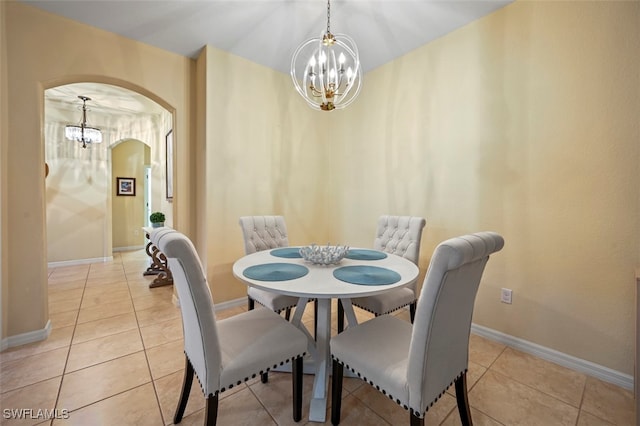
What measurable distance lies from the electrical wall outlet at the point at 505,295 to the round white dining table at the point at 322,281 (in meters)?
1.02

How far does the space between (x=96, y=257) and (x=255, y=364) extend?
5.18 m

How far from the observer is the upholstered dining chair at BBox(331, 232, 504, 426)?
0.89 meters

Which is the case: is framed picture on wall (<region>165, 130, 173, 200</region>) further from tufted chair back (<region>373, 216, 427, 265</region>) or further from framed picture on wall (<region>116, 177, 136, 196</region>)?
tufted chair back (<region>373, 216, 427, 265</region>)

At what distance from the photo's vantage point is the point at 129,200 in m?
5.99

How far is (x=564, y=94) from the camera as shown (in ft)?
5.94

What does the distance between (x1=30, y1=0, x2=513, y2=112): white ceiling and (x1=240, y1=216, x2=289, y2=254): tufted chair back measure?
1.73 metres

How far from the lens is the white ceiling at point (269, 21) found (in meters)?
2.06

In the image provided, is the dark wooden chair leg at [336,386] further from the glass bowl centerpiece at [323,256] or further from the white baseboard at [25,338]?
the white baseboard at [25,338]

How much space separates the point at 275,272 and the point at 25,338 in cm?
221

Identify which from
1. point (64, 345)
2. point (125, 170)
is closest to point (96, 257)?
point (125, 170)

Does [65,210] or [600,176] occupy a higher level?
[600,176]

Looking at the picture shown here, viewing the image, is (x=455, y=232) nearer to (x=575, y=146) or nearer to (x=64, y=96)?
(x=575, y=146)

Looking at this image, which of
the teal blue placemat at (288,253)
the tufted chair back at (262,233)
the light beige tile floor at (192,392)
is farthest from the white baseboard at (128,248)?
the teal blue placemat at (288,253)

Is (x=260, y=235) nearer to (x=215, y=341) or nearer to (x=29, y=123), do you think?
(x=215, y=341)
